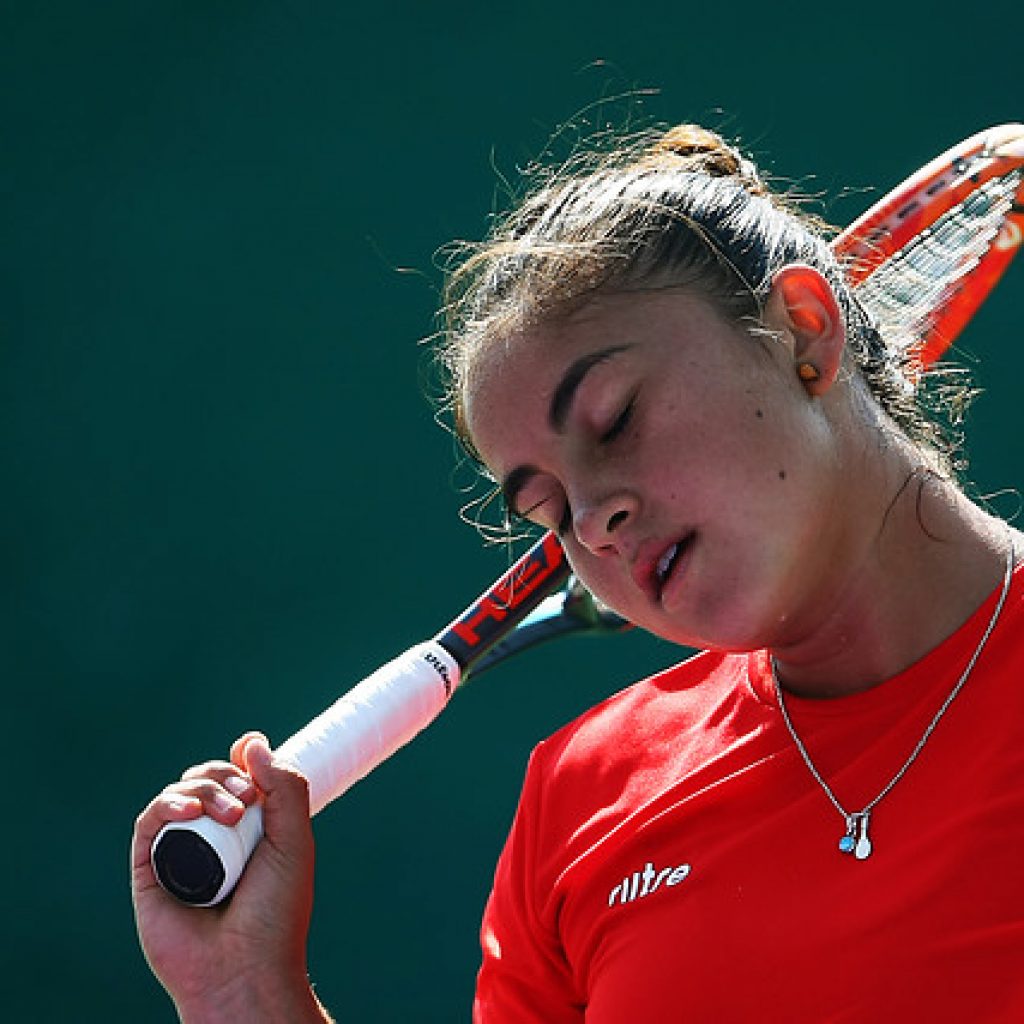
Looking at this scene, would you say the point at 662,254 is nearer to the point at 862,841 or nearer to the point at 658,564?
the point at 658,564

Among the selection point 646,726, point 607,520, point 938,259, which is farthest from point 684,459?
point 938,259

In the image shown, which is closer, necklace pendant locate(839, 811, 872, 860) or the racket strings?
necklace pendant locate(839, 811, 872, 860)

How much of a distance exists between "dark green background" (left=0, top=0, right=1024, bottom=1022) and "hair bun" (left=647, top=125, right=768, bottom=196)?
147cm

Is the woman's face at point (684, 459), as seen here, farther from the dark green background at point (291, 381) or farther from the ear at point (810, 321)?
the dark green background at point (291, 381)

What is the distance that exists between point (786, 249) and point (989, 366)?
1658mm

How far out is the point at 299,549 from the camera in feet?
9.65

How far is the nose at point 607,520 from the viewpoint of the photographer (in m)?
1.19

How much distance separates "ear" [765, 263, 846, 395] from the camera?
1.20 meters

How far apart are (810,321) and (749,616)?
220 millimetres

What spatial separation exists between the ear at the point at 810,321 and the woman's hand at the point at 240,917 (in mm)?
586

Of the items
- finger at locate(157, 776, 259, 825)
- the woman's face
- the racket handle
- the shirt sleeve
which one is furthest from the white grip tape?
the woman's face

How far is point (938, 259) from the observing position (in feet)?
5.86

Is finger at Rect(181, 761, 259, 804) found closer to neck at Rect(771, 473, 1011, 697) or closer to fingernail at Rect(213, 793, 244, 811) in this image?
fingernail at Rect(213, 793, 244, 811)

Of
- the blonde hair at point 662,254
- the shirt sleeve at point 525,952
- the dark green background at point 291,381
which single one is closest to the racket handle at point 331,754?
the shirt sleeve at point 525,952
